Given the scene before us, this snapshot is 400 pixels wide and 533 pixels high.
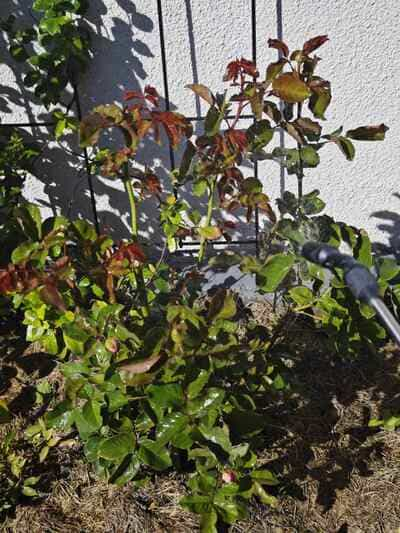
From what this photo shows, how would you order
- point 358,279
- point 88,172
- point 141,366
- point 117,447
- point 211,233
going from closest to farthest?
point 358,279 → point 141,366 → point 117,447 → point 211,233 → point 88,172

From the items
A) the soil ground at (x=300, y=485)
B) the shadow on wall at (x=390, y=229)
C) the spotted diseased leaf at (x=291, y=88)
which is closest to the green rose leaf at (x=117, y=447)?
the soil ground at (x=300, y=485)

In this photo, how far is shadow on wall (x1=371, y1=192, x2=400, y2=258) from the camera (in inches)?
109

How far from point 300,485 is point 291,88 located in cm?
114

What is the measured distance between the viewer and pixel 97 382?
1673 mm

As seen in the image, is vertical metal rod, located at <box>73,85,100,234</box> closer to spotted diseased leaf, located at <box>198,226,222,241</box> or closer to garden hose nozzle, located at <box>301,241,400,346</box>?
spotted diseased leaf, located at <box>198,226,222,241</box>

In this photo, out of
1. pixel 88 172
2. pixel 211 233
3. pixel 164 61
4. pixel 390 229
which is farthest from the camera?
pixel 390 229

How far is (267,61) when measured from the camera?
2.48 metres

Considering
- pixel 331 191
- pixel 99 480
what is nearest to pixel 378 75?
pixel 331 191

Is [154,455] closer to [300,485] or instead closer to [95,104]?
[300,485]

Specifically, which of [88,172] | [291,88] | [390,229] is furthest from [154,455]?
[390,229]

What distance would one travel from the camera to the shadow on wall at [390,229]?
277 cm

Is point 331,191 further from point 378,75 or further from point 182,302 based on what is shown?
point 182,302

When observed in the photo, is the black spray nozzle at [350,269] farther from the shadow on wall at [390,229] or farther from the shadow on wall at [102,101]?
the shadow on wall at [390,229]

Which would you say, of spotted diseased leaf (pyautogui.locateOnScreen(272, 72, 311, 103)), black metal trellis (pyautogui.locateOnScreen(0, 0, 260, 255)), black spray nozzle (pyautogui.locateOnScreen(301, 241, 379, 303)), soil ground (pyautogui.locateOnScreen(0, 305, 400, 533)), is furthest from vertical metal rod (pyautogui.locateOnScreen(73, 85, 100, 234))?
black spray nozzle (pyautogui.locateOnScreen(301, 241, 379, 303))
